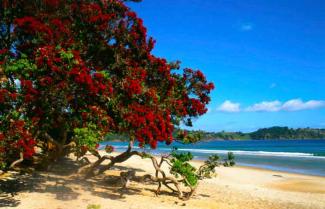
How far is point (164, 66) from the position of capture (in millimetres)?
16156

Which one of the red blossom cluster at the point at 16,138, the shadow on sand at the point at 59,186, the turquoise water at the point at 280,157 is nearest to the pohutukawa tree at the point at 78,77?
the red blossom cluster at the point at 16,138

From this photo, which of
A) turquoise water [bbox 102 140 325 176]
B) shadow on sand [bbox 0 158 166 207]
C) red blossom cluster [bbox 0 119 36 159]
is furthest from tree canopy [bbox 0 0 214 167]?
turquoise water [bbox 102 140 325 176]

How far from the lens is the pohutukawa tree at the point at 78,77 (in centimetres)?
1171

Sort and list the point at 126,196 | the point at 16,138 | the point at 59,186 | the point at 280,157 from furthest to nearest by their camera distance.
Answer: the point at 280,157 < the point at 59,186 < the point at 126,196 < the point at 16,138

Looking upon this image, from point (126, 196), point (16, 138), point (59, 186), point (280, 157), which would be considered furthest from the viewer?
point (280, 157)

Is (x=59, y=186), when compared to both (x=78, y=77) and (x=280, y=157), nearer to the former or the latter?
(x=78, y=77)

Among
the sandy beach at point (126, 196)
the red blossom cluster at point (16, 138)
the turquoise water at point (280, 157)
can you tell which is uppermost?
the red blossom cluster at point (16, 138)

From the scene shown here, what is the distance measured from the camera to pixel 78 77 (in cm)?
1164

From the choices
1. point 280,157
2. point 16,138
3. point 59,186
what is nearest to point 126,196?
point 59,186

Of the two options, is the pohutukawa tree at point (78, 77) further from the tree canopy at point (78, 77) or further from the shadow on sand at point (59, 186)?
the shadow on sand at point (59, 186)

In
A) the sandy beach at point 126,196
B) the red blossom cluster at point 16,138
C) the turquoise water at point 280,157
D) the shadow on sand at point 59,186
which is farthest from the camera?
the turquoise water at point 280,157

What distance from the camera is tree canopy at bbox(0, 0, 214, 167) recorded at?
11.7 metres

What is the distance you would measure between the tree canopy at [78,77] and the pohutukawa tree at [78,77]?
3 centimetres

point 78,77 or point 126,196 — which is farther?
point 126,196
